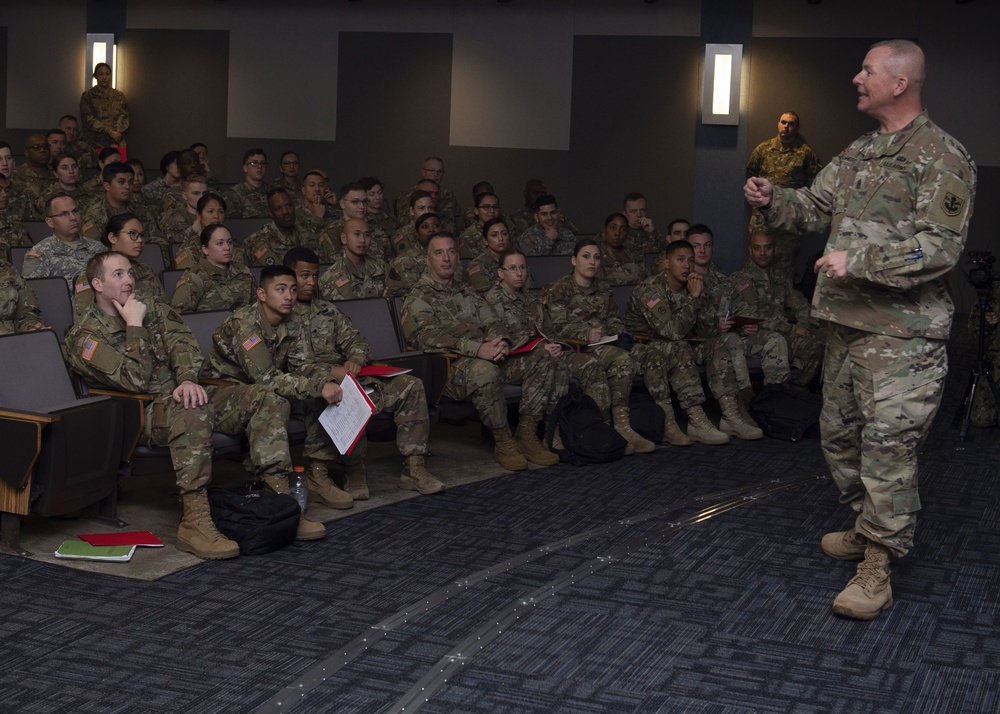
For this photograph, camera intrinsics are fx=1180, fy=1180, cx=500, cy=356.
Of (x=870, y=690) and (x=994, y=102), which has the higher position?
(x=994, y=102)

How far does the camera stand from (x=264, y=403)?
453cm

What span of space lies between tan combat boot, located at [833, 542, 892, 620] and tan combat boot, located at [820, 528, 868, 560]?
1.22 ft

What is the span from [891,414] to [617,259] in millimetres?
4601

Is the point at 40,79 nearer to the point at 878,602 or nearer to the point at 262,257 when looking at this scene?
the point at 262,257

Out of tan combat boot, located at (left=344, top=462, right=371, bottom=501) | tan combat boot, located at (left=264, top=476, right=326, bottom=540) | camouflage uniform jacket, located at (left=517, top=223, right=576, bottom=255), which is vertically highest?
camouflage uniform jacket, located at (left=517, top=223, right=576, bottom=255)

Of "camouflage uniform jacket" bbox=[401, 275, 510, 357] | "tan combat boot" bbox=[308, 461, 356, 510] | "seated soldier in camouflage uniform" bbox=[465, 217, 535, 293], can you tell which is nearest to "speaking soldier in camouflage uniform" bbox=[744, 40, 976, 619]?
"tan combat boot" bbox=[308, 461, 356, 510]

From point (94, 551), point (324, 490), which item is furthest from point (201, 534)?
point (324, 490)

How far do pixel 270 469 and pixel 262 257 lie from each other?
11.5ft

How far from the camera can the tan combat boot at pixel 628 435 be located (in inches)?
234

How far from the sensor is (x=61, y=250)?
6.21m

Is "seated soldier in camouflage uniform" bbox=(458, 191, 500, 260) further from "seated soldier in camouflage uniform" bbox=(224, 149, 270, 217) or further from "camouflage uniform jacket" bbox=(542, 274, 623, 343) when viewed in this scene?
"seated soldier in camouflage uniform" bbox=(224, 149, 270, 217)

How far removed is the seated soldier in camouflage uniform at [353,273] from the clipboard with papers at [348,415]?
6.32 feet

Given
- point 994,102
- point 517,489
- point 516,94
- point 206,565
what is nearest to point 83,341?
point 206,565

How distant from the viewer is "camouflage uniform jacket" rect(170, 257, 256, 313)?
6.09m
